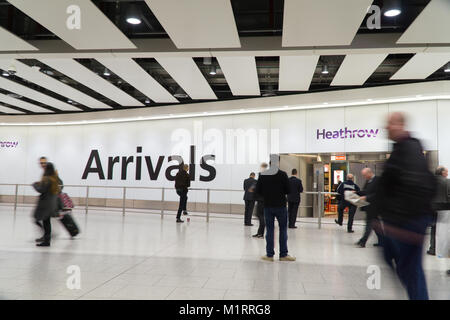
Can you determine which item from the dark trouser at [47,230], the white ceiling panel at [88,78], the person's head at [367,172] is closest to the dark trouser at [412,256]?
the person's head at [367,172]

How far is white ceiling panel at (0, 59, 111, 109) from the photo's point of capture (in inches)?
386

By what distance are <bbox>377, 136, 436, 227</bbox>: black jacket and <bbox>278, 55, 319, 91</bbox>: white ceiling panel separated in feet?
21.1

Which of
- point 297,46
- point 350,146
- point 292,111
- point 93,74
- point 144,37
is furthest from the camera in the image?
point 292,111

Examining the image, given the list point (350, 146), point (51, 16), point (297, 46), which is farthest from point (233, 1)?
point (350, 146)

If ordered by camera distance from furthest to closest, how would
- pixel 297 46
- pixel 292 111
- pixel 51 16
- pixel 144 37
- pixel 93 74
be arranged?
pixel 292 111 → pixel 93 74 → pixel 144 37 → pixel 297 46 → pixel 51 16

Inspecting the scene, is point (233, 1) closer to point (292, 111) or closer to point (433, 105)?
point (292, 111)

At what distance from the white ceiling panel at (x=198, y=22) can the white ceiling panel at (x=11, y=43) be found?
11.3 feet

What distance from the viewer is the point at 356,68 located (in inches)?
369

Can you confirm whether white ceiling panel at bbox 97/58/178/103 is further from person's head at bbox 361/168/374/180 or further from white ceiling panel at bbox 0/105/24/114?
white ceiling panel at bbox 0/105/24/114

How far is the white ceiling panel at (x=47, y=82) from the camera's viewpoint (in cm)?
980

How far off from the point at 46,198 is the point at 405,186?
19.2 feet

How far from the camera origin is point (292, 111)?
13266 mm

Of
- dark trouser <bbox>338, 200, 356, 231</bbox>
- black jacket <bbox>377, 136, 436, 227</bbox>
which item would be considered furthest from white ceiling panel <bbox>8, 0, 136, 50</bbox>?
dark trouser <bbox>338, 200, 356, 231</bbox>
